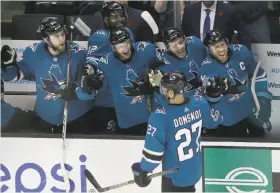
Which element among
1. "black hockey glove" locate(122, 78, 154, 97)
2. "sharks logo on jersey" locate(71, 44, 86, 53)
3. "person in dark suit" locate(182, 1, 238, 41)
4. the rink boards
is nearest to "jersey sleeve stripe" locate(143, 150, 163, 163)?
the rink boards

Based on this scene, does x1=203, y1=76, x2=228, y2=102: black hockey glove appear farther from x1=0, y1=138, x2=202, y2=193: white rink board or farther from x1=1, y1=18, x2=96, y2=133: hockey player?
x1=1, y1=18, x2=96, y2=133: hockey player

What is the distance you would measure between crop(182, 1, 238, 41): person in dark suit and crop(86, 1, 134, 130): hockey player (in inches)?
14.3

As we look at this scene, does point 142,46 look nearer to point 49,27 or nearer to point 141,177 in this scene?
point 49,27

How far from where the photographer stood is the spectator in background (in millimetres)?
2615

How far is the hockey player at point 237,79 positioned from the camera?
93.1 inches

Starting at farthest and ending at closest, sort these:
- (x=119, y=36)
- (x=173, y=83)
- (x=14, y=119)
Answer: (x=14, y=119) → (x=119, y=36) → (x=173, y=83)

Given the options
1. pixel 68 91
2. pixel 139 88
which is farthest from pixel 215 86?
pixel 68 91

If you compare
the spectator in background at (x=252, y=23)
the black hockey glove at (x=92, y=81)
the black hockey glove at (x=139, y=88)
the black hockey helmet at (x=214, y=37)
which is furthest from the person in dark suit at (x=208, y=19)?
the black hockey glove at (x=92, y=81)

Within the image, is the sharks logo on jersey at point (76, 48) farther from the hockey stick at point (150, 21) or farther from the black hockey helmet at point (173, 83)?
the black hockey helmet at point (173, 83)

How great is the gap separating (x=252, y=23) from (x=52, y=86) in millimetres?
1108

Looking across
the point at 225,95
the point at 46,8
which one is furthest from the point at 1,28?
the point at 225,95

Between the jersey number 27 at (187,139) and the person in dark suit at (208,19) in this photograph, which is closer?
the jersey number 27 at (187,139)

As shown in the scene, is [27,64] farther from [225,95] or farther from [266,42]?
[266,42]

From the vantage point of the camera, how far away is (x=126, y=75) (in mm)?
2385
